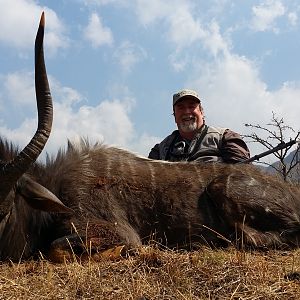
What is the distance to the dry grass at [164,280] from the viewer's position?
2516 millimetres

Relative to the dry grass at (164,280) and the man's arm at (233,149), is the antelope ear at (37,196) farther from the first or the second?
the man's arm at (233,149)

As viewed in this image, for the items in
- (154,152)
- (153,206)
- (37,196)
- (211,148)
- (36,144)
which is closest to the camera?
(36,144)

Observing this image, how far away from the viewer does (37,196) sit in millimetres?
3781

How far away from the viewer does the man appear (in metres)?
5.59

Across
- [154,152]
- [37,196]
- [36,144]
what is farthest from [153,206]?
[154,152]

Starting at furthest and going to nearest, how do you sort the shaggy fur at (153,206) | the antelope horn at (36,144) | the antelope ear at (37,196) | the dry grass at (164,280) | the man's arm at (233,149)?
the man's arm at (233,149) → the shaggy fur at (153,206) → the antelope ear at (37,196) → the antelope horn at (36,144) → the dry grass at (164,280)

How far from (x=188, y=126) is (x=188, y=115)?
130mm

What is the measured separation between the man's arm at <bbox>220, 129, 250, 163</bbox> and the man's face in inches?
25.9

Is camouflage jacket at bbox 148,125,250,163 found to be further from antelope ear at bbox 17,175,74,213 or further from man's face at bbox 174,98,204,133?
antelope ear at bbox 17,175,74,213

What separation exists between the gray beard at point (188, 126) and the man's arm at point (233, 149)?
62 centimetres

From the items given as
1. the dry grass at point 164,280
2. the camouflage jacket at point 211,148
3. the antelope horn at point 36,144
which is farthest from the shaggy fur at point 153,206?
the dry grass at point 164,280

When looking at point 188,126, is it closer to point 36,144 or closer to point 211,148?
point 211,148

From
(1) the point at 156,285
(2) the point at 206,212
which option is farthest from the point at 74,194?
(1) the point at 156,285

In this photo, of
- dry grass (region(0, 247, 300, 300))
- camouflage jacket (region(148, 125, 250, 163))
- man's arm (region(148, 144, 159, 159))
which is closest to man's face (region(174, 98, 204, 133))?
camouflage jacket (region(148, 125, 250, 163))
